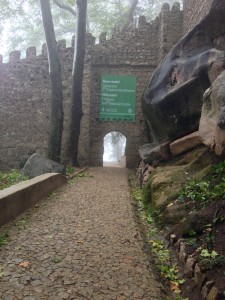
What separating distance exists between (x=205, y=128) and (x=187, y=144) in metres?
1.25

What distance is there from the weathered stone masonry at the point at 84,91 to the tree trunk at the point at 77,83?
2.43 meters

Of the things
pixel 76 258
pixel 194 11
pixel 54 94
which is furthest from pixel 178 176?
pixel 194 11

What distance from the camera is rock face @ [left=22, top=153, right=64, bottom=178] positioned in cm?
Answer: 938

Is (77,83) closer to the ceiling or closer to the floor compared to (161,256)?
closer to the ceiling

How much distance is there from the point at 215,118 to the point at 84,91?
426 inches

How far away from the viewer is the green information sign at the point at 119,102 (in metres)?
15.5

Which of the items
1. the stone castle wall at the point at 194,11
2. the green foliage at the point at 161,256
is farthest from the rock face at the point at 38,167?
the stone castle wall at the point at 194,11

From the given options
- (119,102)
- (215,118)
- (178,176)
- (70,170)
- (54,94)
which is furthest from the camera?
(119,102)

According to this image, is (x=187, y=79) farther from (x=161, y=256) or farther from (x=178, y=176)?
(x=161, y=256)

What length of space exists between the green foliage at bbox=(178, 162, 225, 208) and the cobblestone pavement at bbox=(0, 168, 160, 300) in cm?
105

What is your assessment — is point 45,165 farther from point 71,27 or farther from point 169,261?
point 71,27

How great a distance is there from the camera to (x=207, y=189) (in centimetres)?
482

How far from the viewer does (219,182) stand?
4.85 meters

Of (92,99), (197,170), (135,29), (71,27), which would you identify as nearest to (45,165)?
(197,170)
